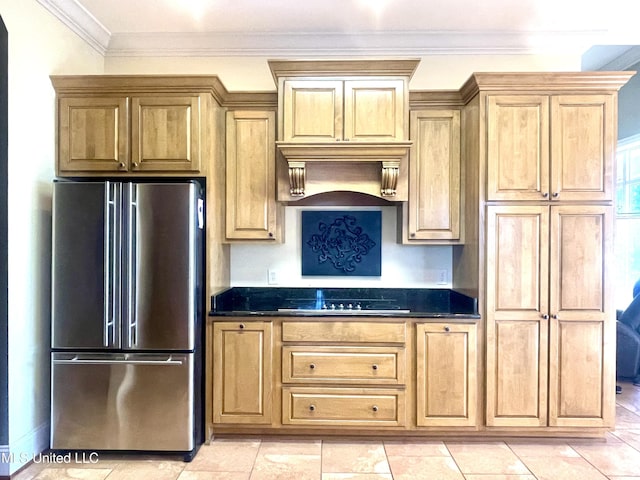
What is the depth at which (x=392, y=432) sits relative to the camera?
269 centimetres

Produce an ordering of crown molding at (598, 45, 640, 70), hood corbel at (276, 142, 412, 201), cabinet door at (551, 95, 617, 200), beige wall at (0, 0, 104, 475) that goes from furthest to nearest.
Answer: crown molding at (598, 45, 640, 70)
hood corbel at (276, 142, 412, 201)
cabinet door at (551, 95, 617, 200)
beige wall at (0, 0, 104, 475)

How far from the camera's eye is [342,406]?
2670 millimetres

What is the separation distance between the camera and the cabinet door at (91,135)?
2.69 m

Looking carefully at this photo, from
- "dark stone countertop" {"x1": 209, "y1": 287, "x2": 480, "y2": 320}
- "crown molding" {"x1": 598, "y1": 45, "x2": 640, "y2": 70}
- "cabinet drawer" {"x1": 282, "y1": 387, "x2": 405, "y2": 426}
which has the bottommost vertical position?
"cabinet drawer" {"x1": 282, "y1": 387, "x2": 405, "y2": 426}

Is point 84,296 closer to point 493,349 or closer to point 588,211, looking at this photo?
point 493,349

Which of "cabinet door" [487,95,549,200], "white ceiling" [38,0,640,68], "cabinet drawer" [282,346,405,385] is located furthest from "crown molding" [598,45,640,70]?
"cabinet drawer" [282,346,405,385]

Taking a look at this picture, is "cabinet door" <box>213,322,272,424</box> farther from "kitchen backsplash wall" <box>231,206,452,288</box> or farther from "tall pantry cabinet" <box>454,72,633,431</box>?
"tall pantry cabinet" <box>454,72,633,431</box>

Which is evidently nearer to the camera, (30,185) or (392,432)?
(30,185)

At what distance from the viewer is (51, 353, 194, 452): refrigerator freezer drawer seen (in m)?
2.49

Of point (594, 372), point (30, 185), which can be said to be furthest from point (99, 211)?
point (594, 372)

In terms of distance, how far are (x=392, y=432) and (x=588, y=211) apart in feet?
6.09

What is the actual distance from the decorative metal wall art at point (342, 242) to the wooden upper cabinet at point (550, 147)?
934 millimetres

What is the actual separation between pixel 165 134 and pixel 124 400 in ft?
Answer: 5.39

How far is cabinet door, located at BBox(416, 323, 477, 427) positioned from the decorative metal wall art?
74 centimetres
